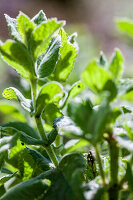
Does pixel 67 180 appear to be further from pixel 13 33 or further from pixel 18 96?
pixel 13 33

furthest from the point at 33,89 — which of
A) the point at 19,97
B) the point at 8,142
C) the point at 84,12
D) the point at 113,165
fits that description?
the point at 84,12

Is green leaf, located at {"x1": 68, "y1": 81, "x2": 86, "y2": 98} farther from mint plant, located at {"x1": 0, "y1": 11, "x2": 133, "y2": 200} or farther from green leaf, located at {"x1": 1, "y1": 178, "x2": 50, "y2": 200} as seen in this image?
green leaf, located at {"x1": 1, "y1": 178, "x2": 50, "y2": 200}

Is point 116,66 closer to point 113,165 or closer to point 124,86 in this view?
point 124,86

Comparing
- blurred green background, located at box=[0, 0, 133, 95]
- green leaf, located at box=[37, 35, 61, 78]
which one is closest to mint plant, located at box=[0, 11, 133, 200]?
green leaf, located at box=[37, 35, 61, 78]

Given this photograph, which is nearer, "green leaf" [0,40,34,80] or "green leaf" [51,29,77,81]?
"green leaf" [0,40,34,80]

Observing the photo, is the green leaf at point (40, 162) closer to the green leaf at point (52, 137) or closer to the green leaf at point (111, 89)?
the green leaf at point (52, 137)

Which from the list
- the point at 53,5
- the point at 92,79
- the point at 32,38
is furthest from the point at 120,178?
the point at 53,5
